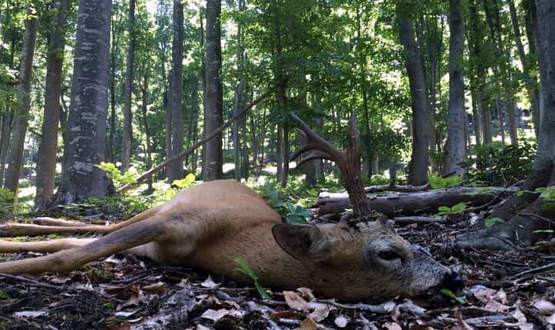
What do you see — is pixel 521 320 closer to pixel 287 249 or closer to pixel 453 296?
pixel 453 296

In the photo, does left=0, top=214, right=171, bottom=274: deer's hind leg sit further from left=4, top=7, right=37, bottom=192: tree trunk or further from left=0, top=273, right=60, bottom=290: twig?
left=4, top=7, right=37, bottom=192: tree trunk

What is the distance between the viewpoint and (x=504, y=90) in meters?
15.3

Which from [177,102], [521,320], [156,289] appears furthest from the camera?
[177,102]

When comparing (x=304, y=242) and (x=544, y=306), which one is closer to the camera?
(x=544, y=306)

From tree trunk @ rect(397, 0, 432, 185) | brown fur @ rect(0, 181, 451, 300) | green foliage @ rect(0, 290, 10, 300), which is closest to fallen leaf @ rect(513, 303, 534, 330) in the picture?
brown fur @ rect(0, 181, 451, 300)

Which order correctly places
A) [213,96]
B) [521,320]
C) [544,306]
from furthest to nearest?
[213,96] < [544,306] < [521,320]

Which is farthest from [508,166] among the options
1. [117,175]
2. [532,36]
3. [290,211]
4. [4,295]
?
[532,36]

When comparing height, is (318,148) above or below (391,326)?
above

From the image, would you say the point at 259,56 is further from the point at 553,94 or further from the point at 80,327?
the point at 80,327

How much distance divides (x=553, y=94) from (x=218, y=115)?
9704 millimetres

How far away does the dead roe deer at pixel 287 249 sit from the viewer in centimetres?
346

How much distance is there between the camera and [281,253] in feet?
12.0

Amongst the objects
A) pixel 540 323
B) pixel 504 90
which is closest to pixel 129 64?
pixel 504 90

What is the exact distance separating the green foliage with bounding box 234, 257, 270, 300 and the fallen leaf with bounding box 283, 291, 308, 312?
0.14m
